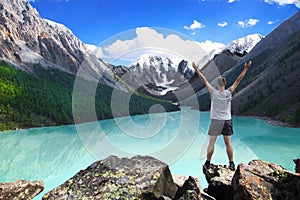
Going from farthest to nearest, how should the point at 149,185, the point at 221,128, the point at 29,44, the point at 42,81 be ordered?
A: the point at 29,44
the point at 42,81
the point at 221,128
the point at 149,185

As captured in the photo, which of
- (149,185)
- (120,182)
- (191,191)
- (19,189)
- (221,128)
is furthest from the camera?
(221,128)

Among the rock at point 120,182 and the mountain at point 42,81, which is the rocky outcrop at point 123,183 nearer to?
the rock at point 120,182

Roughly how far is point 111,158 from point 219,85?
3.34m

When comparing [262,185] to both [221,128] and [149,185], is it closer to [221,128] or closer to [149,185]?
[149,185]

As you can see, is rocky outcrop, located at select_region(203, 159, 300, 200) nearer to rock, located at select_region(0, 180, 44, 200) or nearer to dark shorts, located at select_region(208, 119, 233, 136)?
dark shorts, located at select_region(208, 119, 233, 136)

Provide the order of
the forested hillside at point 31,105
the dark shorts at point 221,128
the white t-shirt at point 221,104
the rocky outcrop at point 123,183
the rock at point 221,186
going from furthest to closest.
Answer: the forested hillside at point 31,105
the dark shorts at point 221,128
the white t-shirt at point 221,104
the rock at point 221,186
the rocky outcrop at point 123,183

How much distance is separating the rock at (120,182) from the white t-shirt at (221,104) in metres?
2.27

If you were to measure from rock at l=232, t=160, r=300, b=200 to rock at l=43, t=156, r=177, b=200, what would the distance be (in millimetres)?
1385

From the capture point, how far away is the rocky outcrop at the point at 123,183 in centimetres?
458

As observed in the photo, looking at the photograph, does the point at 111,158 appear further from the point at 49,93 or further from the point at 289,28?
the point at 289,28

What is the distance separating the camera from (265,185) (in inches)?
180

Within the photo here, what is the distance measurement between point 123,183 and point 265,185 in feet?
8.49

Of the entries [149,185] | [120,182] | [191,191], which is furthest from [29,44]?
[191,191]

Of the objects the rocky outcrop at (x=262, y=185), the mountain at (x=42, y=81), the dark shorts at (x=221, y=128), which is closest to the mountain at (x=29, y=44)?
the mountain at (x=42, y=81)
